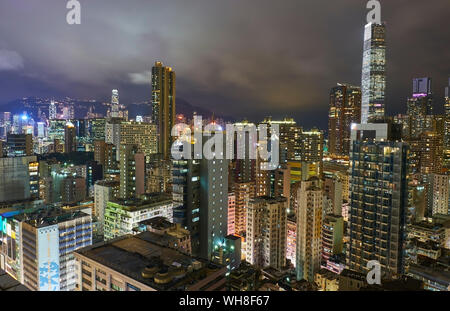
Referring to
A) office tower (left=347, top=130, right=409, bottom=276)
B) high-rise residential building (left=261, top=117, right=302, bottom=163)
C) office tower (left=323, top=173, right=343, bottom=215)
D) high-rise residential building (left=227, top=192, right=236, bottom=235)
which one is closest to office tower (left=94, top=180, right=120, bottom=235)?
high-rise residential building (left=227, top=192, right=236, bottom=235)

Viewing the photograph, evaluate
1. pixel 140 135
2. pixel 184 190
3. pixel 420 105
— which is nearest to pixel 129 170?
pixel 184 190

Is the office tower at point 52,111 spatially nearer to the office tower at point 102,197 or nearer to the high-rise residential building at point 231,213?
the office tower at point 102,197

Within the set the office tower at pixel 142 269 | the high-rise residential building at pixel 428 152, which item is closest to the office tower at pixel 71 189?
the office tower at pixel 142 269

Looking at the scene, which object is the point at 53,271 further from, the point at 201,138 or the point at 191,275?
the point at 191,275
